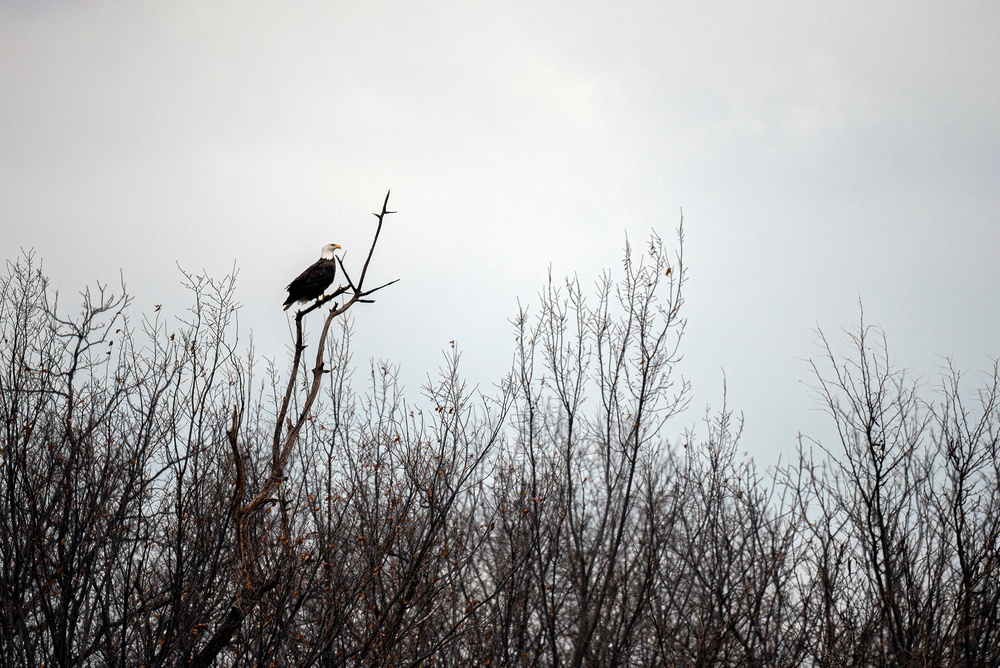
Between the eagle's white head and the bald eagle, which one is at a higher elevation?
the eagle's white head

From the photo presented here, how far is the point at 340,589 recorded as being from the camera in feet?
19.5

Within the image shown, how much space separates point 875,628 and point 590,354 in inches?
174

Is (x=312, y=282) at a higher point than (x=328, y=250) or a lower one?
lower

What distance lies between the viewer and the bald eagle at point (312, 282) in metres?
8.45

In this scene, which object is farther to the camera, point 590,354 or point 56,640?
point 590,354

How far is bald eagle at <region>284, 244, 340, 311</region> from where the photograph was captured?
8.45 m

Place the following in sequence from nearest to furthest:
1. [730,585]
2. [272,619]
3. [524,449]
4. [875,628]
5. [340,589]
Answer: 1. [272,619]
2. [340,589]
3. [875,628]
4. [730,585]
5. [524,449]

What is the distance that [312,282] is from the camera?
8438 millimetres

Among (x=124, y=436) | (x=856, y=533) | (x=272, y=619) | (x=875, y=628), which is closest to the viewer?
(x=272, y=619)

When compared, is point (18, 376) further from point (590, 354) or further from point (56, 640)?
point (590, 354)

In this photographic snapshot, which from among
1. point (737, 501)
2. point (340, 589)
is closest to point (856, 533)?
point (737, 501)

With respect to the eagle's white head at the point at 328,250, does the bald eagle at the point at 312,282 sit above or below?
below

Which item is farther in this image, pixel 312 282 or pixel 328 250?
pixel 328 250

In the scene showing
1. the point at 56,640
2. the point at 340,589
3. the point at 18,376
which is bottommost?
the point at 56,640
